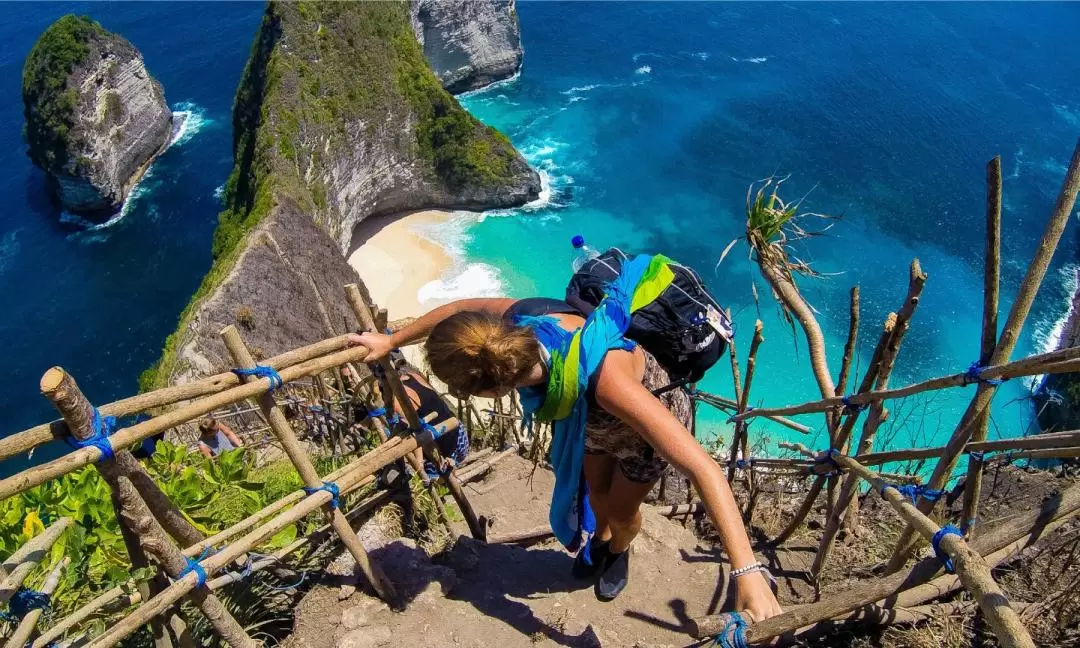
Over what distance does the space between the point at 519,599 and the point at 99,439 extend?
244cm

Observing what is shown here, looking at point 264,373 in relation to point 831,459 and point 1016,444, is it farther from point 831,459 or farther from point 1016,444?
point 1016,444

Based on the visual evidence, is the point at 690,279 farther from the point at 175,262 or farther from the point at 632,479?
the point at 175,262

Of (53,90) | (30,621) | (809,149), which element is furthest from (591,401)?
(53,90)

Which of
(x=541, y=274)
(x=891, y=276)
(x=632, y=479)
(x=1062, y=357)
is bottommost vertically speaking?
(x=891, y=276)

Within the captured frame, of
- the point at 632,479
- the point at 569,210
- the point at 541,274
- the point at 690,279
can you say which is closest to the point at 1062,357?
the point at 690,279

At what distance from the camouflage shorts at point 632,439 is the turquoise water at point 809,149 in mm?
14137

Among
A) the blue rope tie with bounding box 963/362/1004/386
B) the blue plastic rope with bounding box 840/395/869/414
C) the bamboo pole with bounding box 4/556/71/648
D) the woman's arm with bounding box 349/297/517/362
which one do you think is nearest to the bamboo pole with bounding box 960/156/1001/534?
the blue rope tie with bounding box 963/362/1004/386

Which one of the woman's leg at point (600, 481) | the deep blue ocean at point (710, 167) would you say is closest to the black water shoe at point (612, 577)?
the woman's leg at point (600, 481)

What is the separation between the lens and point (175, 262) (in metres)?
26.8

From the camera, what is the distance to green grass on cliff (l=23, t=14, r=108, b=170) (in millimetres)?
28484

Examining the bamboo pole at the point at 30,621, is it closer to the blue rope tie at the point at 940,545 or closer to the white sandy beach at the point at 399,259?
the blue rope tie at the point at 940,545

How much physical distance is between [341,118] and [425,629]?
2388 cm

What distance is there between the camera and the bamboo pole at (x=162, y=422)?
2221 millimetres

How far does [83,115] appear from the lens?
1136 inches
